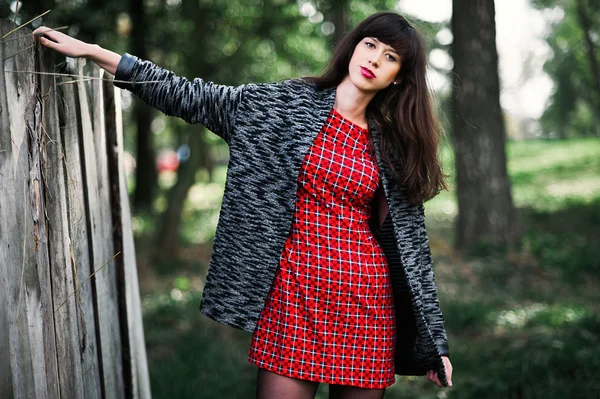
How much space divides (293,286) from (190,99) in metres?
0.86

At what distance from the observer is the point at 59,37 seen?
218 cm

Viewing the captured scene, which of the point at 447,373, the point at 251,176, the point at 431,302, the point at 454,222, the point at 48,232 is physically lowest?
the point at 454,222

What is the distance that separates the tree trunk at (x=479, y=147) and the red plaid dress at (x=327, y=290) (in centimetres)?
650

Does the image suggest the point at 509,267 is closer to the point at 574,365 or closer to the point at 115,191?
the point at 574,365

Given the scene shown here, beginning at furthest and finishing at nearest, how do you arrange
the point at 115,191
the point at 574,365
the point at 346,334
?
the point at 574,365 → the point at 115,191 → the point at 346,334

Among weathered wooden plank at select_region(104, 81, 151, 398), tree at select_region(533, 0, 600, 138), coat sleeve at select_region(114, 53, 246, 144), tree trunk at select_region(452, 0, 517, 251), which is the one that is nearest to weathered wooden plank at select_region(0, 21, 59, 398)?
coat sleeve at select_region(114, 53, 246, 144)

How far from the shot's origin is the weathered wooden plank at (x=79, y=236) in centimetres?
231

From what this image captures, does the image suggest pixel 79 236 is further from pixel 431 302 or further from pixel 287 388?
pixel 431 302

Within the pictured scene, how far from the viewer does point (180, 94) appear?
245 centimetres

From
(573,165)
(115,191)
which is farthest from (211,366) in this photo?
(573,165)

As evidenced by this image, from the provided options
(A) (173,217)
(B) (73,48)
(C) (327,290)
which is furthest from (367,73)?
(A) (173,217)

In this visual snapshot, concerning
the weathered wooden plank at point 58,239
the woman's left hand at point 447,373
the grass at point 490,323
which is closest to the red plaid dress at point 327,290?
the woman's left hand at point 447,373

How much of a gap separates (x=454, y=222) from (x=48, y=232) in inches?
356

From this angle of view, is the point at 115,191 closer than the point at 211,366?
Yes
